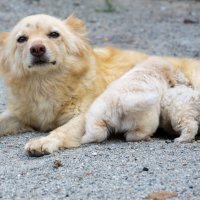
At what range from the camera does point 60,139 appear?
6.07 m

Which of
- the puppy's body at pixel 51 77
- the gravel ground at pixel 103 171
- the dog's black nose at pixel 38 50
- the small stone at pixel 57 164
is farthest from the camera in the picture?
the puppy's body at pixel 51 77

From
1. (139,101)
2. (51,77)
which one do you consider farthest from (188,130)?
(51,77)

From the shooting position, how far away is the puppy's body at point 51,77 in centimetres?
654

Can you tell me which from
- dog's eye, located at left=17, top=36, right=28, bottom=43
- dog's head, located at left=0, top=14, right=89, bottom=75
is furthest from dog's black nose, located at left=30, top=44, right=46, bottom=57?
dog's eye, located at left=17, top=36, right=28, bottom=43

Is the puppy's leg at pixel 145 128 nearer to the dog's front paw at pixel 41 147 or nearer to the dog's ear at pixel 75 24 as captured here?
the dog's front paw at pixel 41 147

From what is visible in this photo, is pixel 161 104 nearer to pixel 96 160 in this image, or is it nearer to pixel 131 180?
pixel 96 160

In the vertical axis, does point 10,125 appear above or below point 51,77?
below

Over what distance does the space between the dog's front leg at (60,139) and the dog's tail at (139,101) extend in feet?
2.13

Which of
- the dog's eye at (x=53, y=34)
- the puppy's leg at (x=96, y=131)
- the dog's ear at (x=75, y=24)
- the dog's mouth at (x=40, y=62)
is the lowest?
the puppy's leg at (x=96, y=131)

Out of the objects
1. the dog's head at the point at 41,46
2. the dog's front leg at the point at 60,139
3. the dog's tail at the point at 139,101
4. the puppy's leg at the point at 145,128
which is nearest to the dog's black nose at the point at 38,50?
the dog's head at the point at 41,46

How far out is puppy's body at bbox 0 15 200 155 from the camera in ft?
21.5

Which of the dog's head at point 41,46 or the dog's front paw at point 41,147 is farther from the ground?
the dog's head at point 41,46

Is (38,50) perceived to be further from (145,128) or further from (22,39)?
(145,128)

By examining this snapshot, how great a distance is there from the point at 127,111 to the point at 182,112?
59 centimetres
